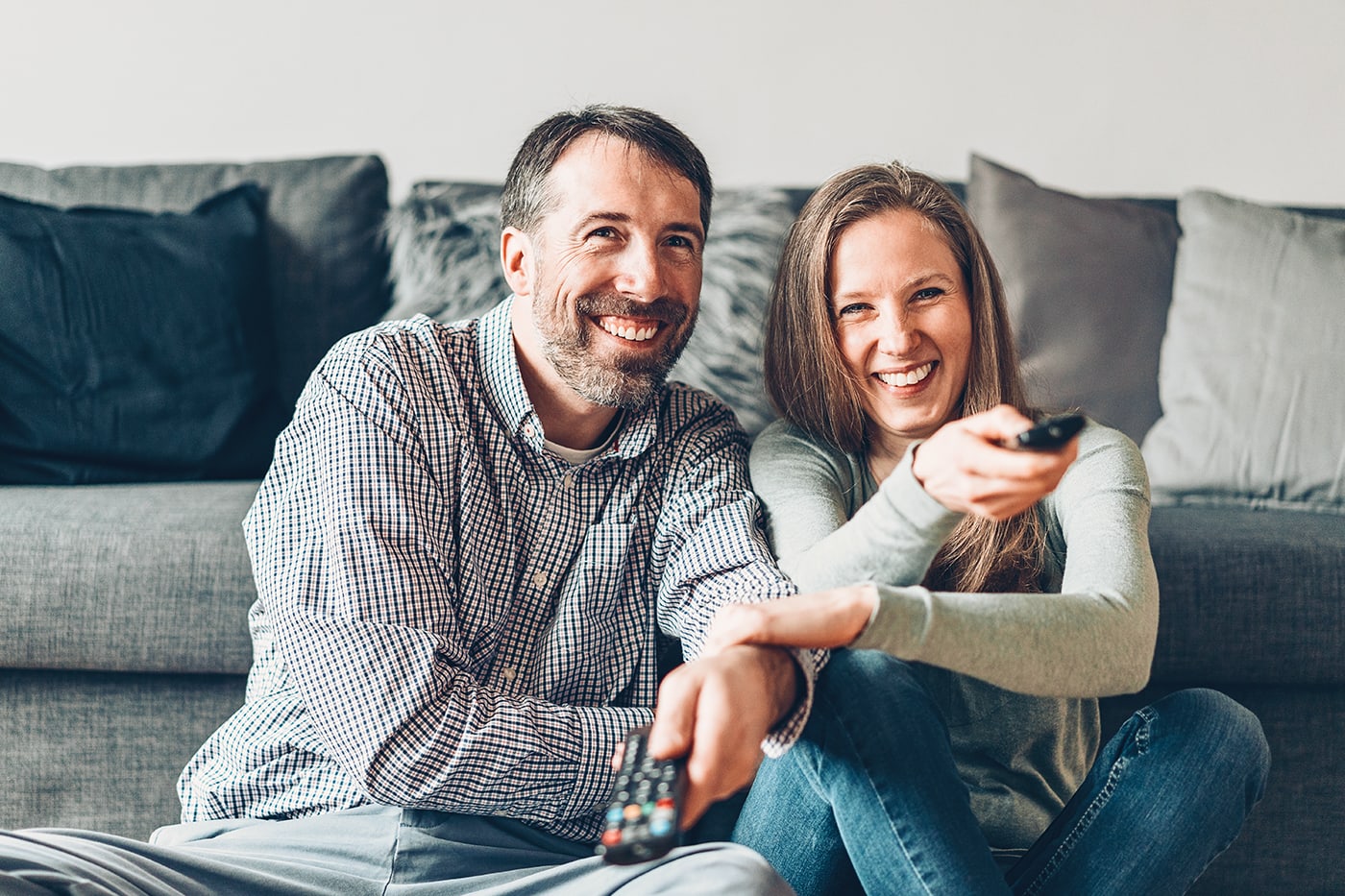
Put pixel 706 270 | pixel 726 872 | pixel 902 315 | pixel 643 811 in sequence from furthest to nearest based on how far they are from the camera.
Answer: pixel 706 270, pixel 902 315, pixel 726 872, pixel 643 811

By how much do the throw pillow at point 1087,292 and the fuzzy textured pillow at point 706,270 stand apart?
36cm

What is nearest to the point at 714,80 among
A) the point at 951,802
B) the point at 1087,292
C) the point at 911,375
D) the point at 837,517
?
the point at 1087,292

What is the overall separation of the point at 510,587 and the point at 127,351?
0.86m

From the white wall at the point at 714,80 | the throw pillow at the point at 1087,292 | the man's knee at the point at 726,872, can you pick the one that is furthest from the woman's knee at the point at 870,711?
the white wall at the point at 714,80

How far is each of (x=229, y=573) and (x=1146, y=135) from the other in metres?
1.89

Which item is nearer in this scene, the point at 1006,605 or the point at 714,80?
the point at 1006,605

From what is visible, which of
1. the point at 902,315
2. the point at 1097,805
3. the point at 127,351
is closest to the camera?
the point at 1097,805

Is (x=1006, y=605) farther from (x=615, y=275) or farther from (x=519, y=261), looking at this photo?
(x=519, y=261)

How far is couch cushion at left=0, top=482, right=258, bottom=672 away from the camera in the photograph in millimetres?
1317

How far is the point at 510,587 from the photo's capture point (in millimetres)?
1138

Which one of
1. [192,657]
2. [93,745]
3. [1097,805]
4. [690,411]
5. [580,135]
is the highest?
[580,135]

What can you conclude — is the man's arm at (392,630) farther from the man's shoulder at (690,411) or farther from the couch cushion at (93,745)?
the couch cushion at (93,745)

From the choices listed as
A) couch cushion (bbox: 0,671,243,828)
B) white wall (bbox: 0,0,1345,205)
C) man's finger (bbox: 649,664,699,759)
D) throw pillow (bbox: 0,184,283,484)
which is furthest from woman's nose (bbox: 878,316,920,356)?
white wall (bbox: 0,0,1345,205)

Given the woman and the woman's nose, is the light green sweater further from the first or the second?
the woman's nose
